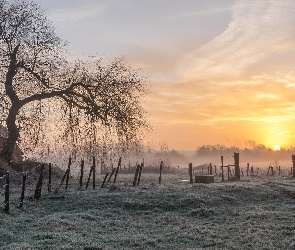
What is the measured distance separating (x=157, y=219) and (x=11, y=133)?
75.5ft

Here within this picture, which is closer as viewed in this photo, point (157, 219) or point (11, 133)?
point (157, 219)

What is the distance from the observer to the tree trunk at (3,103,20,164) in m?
35.9

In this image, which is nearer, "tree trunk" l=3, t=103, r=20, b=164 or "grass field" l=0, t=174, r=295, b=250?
"grass field" l=0, t=174, r=295, b=250

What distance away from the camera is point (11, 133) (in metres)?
36.2

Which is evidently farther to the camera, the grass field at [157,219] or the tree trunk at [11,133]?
the tree trunk at [11,133]

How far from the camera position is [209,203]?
21.6 m

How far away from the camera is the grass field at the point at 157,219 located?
13.7 m

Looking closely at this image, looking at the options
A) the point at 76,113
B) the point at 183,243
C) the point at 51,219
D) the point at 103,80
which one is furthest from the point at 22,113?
the point at 183,243

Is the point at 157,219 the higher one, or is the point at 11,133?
the point at 11,133

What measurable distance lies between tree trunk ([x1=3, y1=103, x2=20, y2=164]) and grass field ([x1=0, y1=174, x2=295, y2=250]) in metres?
13.9

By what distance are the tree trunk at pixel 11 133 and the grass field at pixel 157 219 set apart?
1394cm

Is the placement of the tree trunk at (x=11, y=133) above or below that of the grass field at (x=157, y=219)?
above

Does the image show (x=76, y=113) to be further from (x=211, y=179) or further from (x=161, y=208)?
(x=161, y=208)

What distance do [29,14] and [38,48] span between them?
3.46 meters
